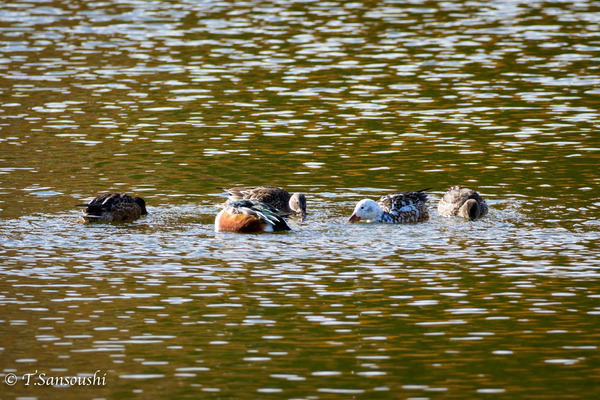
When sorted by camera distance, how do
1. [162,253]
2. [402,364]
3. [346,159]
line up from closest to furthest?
[402,364] < [162,253] < [346,159]

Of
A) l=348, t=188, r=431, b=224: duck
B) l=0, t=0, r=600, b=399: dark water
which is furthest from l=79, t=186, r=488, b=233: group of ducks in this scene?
l=0, t=0, r=600, b=399: dark water

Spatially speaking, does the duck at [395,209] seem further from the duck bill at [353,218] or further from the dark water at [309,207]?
the dark water at [309,207]

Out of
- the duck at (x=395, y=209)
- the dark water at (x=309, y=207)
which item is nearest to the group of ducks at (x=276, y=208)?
the duck at (x=395, y=209)

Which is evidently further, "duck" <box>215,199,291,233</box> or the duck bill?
the duck bill

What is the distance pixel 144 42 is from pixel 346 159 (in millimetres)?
14194

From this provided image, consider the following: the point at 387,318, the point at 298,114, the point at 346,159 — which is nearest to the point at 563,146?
the point at 346,159

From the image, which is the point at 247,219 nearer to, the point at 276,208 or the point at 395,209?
the point at 276,208

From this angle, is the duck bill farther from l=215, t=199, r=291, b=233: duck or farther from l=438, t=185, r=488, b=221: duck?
l=438, t=185, r=488, b=221: duck

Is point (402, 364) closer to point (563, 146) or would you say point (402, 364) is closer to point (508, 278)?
point (508, 278)

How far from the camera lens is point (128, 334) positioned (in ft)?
37.2

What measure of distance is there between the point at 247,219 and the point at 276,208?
100 cm

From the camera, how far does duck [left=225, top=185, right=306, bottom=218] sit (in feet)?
55.0

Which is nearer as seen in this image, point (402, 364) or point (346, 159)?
point (402, 364)

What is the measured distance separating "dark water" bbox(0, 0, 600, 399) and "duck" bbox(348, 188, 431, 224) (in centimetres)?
24
